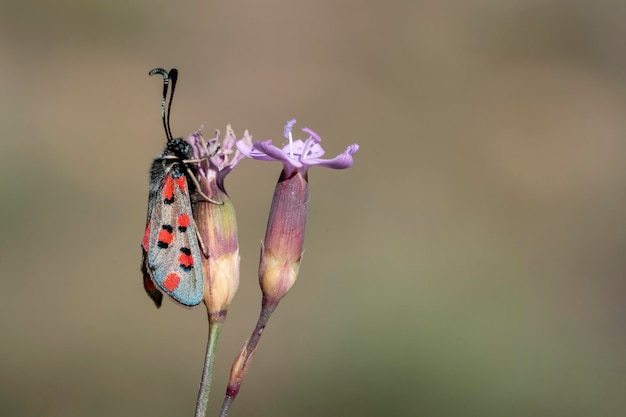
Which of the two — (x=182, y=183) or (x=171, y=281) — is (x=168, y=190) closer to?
(x=182, y=183)

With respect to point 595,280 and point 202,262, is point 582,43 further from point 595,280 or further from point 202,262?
point 202,262

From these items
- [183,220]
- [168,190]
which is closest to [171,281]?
[183,220]

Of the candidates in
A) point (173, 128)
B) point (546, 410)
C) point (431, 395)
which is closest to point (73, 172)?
point (173, 128)

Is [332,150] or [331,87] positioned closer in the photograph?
[332,150]

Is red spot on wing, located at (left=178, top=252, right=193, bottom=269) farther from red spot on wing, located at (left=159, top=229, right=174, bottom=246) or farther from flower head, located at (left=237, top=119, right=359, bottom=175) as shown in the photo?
flower head, located at (left=237, top=119, right=359, bottom=175)

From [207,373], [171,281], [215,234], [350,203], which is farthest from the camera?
[350,203]

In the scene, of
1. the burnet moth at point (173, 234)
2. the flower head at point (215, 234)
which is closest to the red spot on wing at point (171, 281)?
the burnet moth at point (173, 234)

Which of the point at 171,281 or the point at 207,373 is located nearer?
the point at 207,373

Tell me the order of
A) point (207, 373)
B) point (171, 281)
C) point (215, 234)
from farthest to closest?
point (215, 234) < point (171, 281) < point (207, 373)
